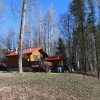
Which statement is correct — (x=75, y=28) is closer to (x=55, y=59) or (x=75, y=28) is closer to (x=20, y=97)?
(x=55, y=59)

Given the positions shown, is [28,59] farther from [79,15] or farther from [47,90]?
[47,90]

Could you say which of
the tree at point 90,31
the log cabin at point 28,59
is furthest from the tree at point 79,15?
the log cabin at point 28,59

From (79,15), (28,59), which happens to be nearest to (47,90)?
(28,59)

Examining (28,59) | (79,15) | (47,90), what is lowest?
(47,90)

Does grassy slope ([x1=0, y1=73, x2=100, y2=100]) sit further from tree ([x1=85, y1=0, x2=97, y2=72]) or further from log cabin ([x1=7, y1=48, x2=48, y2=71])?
tree ([x1=85, y1=0, x2=97, y2=72])

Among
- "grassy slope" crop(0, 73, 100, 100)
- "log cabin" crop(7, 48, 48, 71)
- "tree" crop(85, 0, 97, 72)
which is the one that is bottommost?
"grassy slope" crop(0, 73, 100, 100)

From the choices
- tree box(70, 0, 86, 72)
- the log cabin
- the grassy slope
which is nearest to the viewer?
the grassy slope

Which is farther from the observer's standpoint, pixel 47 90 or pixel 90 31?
pixel 90 31

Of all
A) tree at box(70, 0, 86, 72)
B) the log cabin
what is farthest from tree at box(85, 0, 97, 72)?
the log cabin

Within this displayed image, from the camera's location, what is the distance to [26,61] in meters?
48.4

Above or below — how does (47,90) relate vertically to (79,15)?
below

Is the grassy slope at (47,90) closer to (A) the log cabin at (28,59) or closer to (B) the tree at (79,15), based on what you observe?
(A) the log cabin at (28,59)

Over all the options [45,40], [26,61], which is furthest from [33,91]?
[45,40]

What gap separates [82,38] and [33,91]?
108 feet
